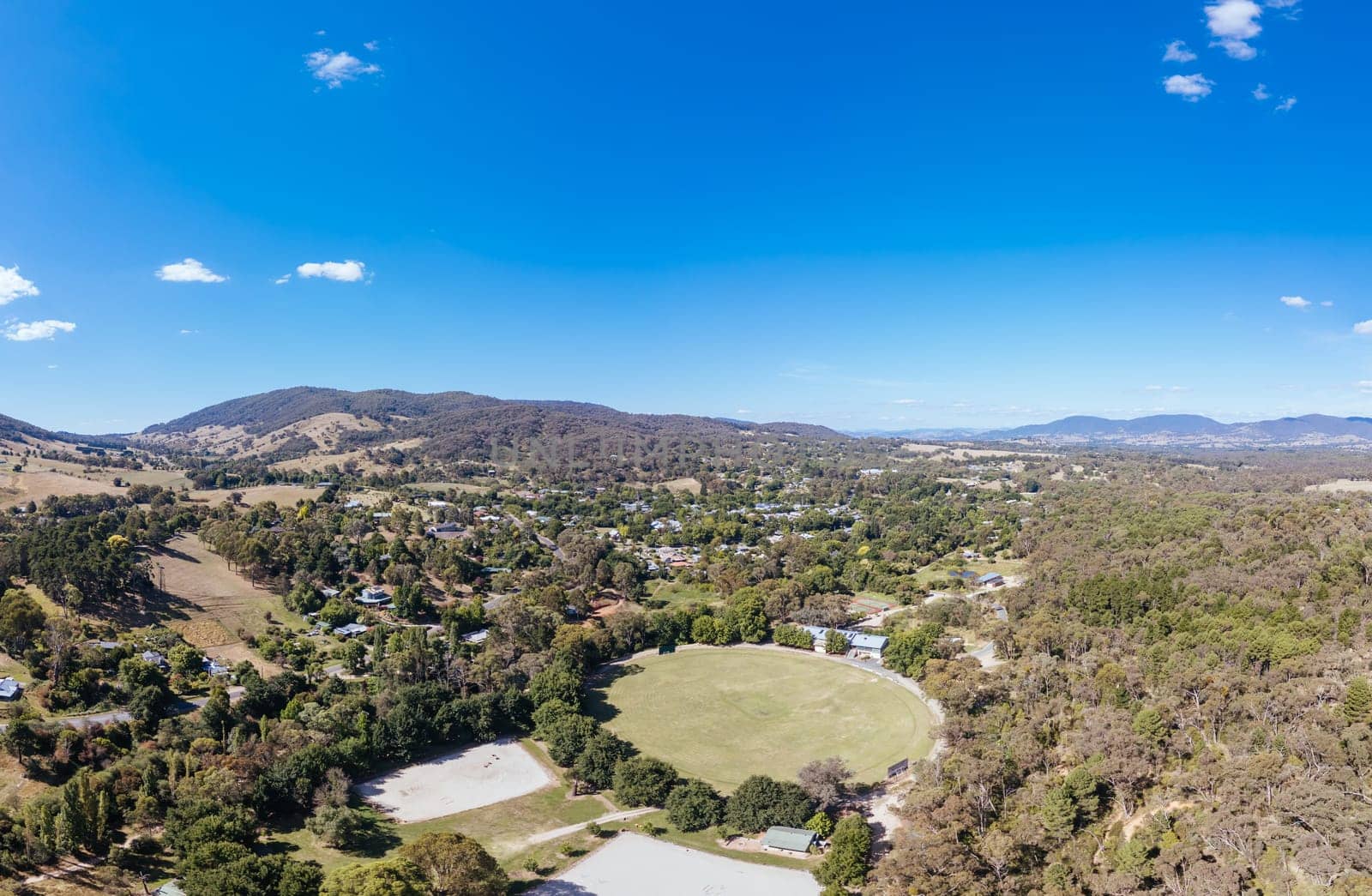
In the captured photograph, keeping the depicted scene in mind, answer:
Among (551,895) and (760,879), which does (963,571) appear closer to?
(760,879)

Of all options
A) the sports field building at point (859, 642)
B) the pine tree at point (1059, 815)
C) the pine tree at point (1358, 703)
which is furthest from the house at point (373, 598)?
the pine tree at point (1358, 703)

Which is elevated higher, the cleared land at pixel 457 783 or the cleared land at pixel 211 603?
the cleared land at pixel 211 603

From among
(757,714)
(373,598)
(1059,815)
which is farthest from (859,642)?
(373,598)

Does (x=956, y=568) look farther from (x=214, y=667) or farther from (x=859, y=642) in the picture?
(x=214, y=667)

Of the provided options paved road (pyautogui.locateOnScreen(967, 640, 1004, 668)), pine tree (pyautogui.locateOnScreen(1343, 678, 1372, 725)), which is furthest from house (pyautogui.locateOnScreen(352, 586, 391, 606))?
pine tree (pyautogui.locateOnScreen(1343, 678, 1372, 725))

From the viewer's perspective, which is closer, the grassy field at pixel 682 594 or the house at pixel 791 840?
the house at pixel 791 840

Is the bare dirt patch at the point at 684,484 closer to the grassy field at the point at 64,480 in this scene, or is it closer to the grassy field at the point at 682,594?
the grassy field at the point at 682,594

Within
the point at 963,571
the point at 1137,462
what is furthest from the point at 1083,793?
the point at 1137,462
